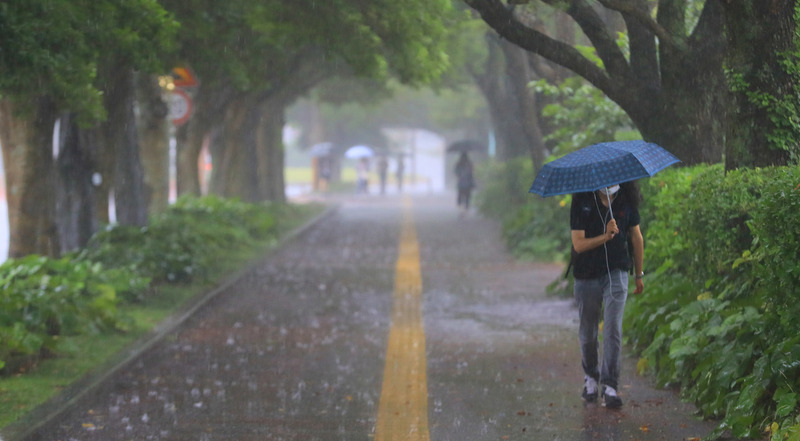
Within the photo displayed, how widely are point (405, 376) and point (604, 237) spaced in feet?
7.47

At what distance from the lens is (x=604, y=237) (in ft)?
22.1

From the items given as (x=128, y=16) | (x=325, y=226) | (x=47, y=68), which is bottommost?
(x=325, y=226)

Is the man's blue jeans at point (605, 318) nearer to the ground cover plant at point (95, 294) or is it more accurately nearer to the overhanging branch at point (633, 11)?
the overhanging branch at point (633, 11)


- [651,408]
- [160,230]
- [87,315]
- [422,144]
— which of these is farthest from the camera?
[422,144]

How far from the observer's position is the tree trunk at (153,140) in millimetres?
16766

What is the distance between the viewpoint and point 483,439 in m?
6.26

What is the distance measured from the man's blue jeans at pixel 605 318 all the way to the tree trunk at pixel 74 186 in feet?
28.4

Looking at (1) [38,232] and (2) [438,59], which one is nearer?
(1) [38,232]

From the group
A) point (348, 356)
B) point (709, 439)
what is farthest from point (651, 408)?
point (348, 356)

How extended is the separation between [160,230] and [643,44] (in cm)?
786

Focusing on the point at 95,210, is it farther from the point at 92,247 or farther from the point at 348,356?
the point at 348,356

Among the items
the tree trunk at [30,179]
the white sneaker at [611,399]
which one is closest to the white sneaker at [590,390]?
the white sneaker at [611,399]

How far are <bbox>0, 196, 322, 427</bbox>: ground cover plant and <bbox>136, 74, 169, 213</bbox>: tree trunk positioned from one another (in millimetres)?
1217

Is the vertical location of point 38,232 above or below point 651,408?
above
